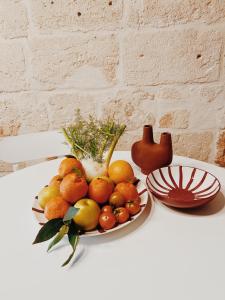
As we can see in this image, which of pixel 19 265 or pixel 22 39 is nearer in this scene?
pixel 19 265

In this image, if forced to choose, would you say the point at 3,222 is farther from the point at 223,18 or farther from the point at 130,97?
the point at 223,18

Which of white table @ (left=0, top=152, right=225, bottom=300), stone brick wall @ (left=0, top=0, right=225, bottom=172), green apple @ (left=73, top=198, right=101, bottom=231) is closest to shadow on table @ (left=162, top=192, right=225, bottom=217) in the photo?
white table @ (left=0, top=152, right=225, bottom=300)

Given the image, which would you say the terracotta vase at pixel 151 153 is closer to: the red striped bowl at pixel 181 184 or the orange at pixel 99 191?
the red striped bowl at pixel 181 184

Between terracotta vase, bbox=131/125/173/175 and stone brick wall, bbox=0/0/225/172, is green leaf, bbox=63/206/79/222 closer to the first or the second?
terracotta vase, bbox=131/125/173/175

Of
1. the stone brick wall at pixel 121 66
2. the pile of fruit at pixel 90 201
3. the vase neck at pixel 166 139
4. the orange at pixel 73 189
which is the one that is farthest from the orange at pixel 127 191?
the stone brick wall at pixel 121 66

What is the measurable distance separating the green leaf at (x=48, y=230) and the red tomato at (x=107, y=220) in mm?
99

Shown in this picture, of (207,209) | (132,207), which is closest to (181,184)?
(207,209)

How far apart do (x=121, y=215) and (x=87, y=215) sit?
0.09 metres

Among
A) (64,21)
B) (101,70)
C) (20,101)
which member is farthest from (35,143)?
(64,21)

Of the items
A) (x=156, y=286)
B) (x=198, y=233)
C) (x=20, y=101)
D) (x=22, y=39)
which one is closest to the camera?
(x=156, y=286)

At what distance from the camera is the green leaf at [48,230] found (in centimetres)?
63

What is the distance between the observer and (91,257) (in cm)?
62

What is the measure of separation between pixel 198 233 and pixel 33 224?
43 centimetres

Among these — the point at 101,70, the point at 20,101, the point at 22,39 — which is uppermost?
the point at 22,39
